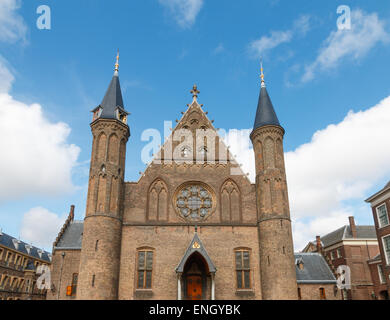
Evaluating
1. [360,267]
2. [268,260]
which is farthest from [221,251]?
[360,267]

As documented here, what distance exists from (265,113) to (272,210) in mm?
8187

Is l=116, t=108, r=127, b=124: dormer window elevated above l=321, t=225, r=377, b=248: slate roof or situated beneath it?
elevated above

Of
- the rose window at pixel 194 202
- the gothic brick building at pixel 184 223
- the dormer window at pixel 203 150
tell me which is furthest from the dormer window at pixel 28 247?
the dormer window at pixel 203 150

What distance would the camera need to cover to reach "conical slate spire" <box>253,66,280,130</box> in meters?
26.8

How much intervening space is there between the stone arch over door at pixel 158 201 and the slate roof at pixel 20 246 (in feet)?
113

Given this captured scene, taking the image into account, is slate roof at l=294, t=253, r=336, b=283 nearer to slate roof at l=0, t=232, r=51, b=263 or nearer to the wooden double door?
the wooden double door

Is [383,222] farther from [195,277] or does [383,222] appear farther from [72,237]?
[72,237]

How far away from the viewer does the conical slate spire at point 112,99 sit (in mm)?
26406

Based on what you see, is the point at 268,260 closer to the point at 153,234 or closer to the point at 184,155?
the point at 153,234

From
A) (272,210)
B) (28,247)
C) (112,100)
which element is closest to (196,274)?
(272,210)

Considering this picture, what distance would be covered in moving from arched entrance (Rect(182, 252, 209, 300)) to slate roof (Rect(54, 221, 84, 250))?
10384 mm

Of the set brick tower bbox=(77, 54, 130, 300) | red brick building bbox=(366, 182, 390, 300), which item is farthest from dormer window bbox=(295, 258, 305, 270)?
brick tower bbox=(77, 54, 130, 300)

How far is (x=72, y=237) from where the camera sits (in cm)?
3006
